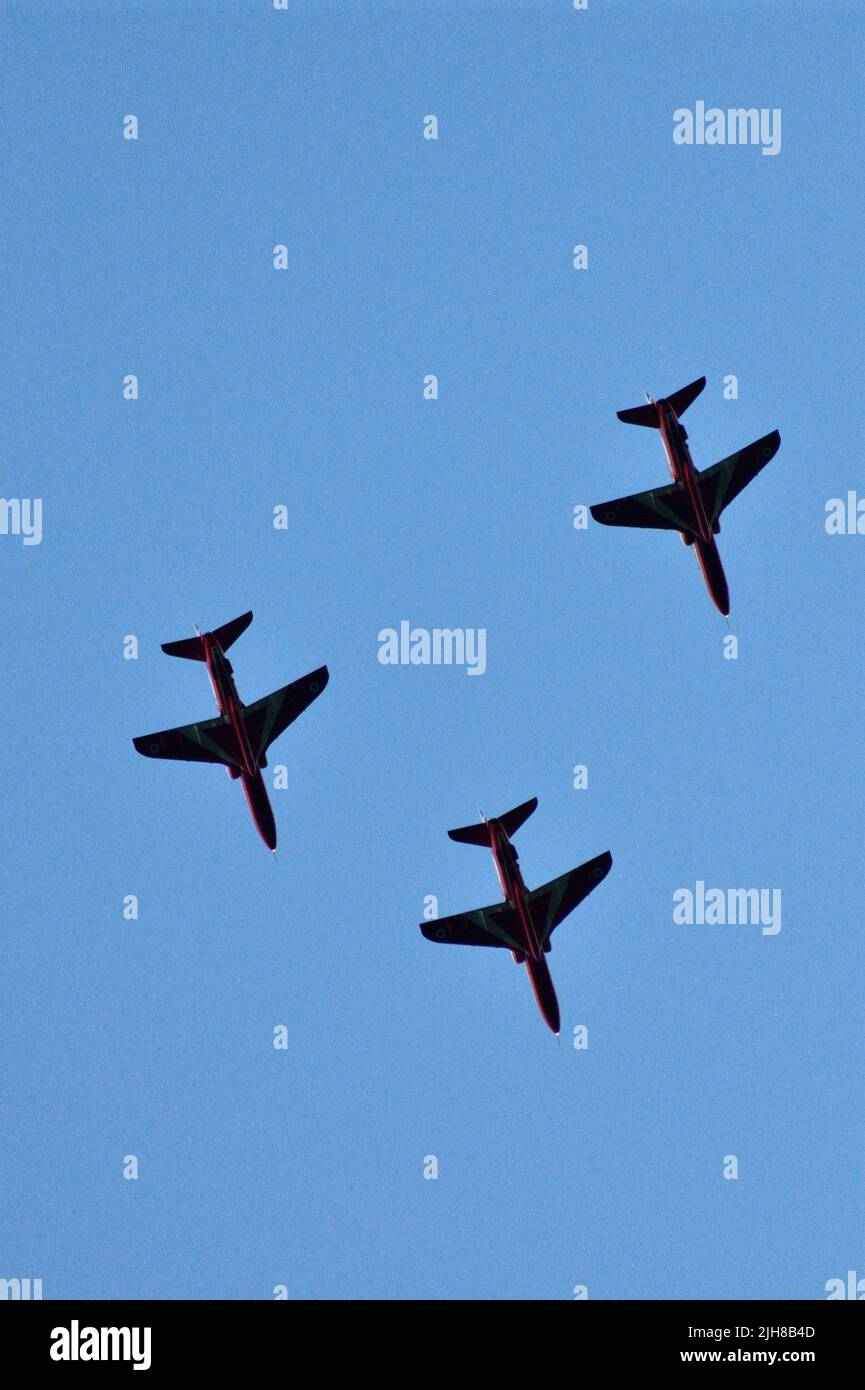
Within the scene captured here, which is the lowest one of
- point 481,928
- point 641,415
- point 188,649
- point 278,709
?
point 481,928

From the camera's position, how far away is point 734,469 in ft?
49.1

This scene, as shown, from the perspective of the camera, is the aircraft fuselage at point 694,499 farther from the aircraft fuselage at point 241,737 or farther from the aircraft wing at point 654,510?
the aircraft fuselage at point 241,737

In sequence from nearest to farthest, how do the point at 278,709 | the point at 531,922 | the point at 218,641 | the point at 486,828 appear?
the point at 486,828 → the point at 218,641 → the point at 531,922 → the point at 278,709

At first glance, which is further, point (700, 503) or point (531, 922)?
point (700, 503)

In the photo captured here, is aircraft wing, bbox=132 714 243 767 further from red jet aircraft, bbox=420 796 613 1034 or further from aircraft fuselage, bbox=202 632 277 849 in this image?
red jet aircraft, bbox=420 796 613 1034

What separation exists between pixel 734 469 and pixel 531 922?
4764mm

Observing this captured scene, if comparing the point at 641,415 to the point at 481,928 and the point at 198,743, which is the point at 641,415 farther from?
the point at 198,743

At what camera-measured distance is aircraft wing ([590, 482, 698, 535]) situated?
14.9m

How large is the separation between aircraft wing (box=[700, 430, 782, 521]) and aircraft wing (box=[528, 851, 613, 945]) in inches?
140

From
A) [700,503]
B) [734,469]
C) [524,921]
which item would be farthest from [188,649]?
[734,469]

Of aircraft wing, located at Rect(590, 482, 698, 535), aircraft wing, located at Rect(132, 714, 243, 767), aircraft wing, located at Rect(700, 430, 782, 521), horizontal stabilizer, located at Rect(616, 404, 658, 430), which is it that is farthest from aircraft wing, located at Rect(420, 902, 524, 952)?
horizontal stabilizer, located at Rect(616, 404, 658, 430)

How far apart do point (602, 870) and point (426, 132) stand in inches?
293
